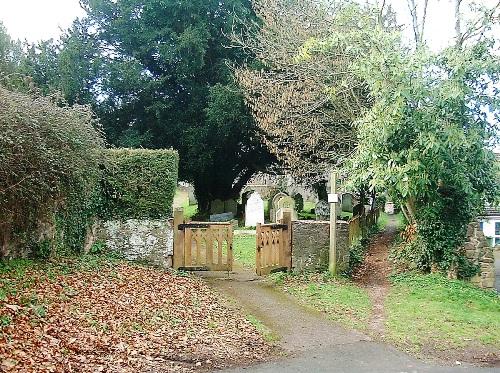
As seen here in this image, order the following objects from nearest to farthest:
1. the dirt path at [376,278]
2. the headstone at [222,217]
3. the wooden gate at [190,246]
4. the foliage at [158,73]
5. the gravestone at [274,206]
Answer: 1. the dirt path at [376,278]
2. the wooden gate at [190,246]
3. the foliage at [158,73]
4. the gravestone at [274,206]
5. the headstone at [222,217]

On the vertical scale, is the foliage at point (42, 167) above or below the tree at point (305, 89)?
below

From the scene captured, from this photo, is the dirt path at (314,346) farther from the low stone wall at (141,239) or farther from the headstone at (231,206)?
the headstone at (231,206)

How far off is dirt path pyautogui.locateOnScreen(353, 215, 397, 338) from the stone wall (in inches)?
87.8

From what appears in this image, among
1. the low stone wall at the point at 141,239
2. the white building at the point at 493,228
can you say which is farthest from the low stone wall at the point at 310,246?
the white building at the point at 493,228

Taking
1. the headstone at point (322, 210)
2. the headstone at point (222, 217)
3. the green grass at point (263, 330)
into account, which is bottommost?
the green grass at point (263, 330)

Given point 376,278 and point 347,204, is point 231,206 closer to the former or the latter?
point 347,204

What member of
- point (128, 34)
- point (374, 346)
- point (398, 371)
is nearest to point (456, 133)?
point (374, 346)

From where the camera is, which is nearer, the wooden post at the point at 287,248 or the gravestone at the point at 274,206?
the wooden post at the point at 287,248

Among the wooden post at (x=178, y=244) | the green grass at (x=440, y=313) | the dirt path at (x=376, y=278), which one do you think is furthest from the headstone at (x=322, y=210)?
the wooden post at (x=178, y=244)

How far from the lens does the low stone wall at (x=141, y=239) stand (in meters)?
12.8

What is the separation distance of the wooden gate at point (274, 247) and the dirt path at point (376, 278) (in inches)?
75.1

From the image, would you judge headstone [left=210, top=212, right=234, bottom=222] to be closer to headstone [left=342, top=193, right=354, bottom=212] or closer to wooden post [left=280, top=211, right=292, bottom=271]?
headstone [left=342, top=193, right=354, bottom=212]

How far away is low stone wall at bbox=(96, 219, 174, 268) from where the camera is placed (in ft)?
41.9

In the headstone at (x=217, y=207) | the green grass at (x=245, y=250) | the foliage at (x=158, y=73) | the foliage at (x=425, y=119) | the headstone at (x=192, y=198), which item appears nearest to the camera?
the foliage at (x=425, y=119)
